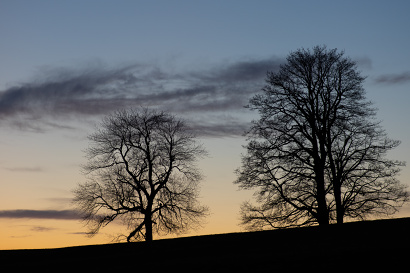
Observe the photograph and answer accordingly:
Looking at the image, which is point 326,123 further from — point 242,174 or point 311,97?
point 242,174

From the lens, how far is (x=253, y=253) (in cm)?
1847

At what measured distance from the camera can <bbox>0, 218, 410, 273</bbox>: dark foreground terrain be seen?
14.8 meters

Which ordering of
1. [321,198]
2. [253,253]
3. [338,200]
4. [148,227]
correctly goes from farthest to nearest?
[148,227]
[338,200]
[321,198]
[253,253]

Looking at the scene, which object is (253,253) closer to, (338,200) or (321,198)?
(321,198)

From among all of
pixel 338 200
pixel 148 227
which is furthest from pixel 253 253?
pixel 148 227

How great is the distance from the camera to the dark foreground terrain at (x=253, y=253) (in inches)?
584

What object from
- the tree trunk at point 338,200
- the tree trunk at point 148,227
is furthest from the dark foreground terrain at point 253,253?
the tree trunk at point 148,227

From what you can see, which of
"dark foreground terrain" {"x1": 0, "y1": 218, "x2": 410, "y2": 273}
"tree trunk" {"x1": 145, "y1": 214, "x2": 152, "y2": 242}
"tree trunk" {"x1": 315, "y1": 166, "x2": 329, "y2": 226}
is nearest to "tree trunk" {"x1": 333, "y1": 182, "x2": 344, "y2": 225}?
"tree trunk" {"x1": 315, "y1": 166, "x2": 329, "y2": 226}

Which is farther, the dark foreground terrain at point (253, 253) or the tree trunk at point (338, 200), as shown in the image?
the tree trunk at point (338, 200)

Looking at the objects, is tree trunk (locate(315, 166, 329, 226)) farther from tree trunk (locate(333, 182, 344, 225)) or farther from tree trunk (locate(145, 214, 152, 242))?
tree trunk (locate(145, 214, 152, 242))

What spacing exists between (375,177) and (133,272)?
16808mm

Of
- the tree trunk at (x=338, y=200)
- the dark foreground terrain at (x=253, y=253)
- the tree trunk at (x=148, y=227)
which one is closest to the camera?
the dark foreground terrain at (x=253, y=253)

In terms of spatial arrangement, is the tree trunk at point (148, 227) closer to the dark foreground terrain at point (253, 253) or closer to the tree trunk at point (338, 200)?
the dark foreground terrain at point (253, 253)

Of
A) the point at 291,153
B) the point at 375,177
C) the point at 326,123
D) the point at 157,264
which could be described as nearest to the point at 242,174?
the point at 291,153
